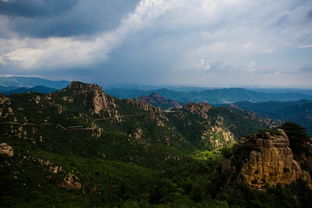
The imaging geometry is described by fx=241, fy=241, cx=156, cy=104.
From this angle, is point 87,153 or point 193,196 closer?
point 193,196

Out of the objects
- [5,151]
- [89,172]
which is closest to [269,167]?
[89,172]

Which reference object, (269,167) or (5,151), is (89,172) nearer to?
(5,151)

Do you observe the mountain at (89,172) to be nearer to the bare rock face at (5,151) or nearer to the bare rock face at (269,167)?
the bare rock face at (5,151)

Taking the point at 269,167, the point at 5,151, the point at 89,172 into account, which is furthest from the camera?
the point at 89,172

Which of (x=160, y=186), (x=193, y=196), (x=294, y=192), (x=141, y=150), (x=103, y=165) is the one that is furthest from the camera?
(x=141, y=150)

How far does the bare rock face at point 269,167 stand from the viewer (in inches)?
2501

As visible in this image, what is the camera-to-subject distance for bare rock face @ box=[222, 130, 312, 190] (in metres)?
63.5

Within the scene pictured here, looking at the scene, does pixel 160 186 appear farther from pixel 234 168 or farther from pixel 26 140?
pixel 26 140

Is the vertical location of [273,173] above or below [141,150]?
above

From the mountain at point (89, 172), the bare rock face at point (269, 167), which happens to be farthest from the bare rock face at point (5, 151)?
the bare rock face at point (269, 167)

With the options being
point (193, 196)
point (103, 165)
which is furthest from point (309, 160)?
point (103, 165)

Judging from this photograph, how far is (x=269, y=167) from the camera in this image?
64188mm

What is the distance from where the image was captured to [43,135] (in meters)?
→ 146

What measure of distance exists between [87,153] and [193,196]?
98.3 m
